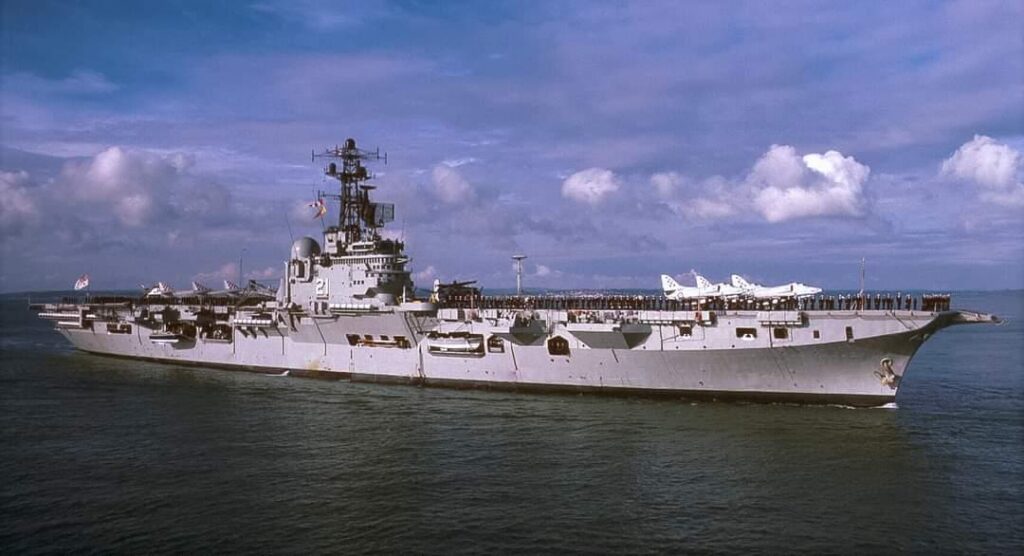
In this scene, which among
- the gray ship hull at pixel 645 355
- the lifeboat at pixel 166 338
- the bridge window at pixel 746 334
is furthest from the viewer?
the lifeboat at pixel 166 338

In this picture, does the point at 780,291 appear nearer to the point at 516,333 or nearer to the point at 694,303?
the point at 694,303

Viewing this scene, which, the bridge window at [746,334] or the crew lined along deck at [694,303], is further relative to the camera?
the bridge window at [746,334]

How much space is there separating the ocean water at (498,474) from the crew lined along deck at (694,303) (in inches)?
148

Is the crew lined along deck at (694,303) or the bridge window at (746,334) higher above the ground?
the crew lined along deck at (694,303)

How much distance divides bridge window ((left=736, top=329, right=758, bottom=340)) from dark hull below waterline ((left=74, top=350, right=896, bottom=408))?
2187mm

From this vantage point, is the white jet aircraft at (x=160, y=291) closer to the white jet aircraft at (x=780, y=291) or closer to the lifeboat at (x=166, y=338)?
the lifeboat at (x=166, y=338)

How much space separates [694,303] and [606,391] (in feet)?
16.2

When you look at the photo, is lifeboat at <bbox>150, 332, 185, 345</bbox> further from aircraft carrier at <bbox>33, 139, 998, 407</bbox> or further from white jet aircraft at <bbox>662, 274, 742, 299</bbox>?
white jet aircraft at <bbox>662, 274, 742, 299</bbox>

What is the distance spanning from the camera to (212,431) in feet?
79.0

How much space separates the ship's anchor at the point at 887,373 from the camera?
83.6ft

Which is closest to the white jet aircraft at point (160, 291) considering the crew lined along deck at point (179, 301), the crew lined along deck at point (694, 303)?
the crew lined along deck at point (179, 301)

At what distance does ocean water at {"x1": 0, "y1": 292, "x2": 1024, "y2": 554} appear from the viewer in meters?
15.0

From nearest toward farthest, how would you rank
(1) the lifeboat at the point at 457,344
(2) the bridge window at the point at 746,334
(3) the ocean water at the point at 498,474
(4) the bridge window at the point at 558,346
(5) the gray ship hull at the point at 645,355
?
(3) the ocean water at the point at 498,474 → (5) the gray ship hull at the point at 645,355 → (2) the bridge window at the point at 746,334 → (4) the bridge window at the point at 558,346 → (1) the lifeboat at the point at 457,344

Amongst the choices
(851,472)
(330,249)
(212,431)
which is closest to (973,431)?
(851,472)
